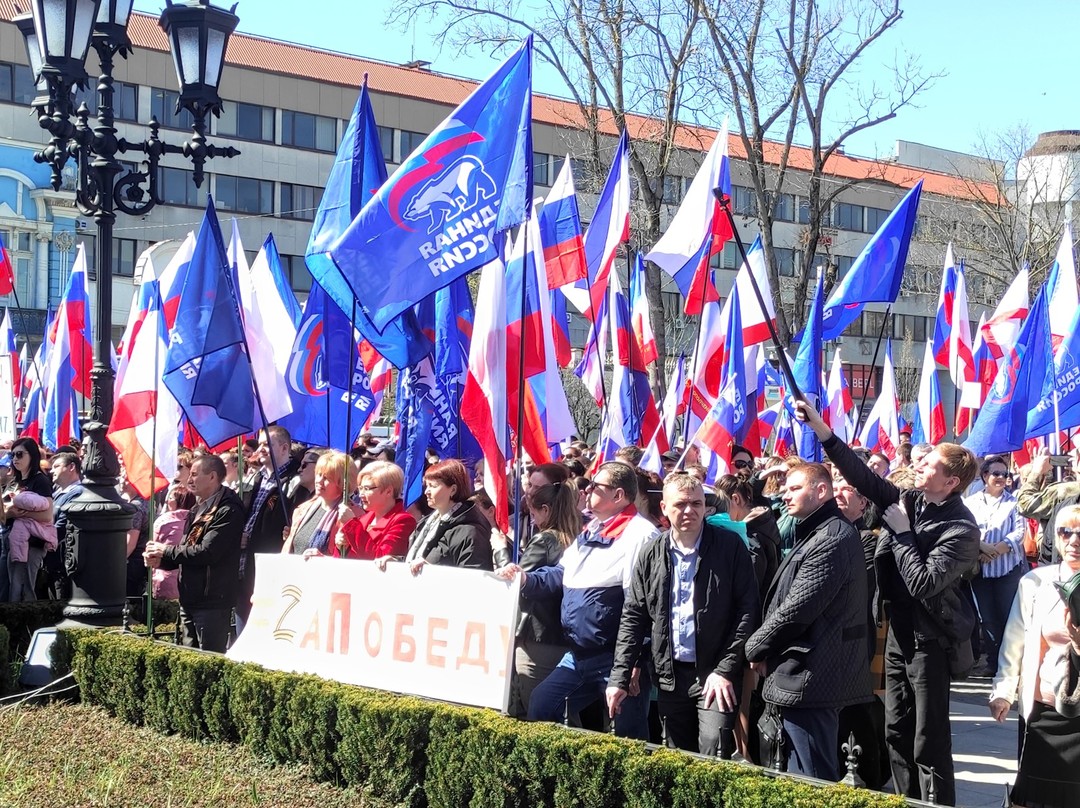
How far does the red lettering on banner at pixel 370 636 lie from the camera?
7316mm

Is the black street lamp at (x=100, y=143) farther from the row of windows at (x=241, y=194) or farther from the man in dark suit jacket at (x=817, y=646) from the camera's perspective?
the row of windows at (x=241, y=194)

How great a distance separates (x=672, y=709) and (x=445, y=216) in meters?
3.09

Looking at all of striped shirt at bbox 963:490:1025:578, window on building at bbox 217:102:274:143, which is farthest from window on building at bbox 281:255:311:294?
striped shirt at bbox 963:490:1025:578

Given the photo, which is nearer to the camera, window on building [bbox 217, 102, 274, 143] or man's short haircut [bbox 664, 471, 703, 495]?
man's short haircut [bbox 664, 471, 703, 495]

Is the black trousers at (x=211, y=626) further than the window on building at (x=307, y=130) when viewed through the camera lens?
No

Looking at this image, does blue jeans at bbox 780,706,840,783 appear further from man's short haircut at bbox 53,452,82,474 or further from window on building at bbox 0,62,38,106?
window on building at bbox 0,62,38,106

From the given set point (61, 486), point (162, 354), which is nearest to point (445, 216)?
point (162, 354)

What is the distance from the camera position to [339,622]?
754cm

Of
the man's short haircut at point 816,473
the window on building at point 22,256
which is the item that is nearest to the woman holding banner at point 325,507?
the man's short haircut at point 816,473

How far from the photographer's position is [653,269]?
27.0 m

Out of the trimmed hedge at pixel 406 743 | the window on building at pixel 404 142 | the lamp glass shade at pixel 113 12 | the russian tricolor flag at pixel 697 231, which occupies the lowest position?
the trimmed hedge at pixel 406 743

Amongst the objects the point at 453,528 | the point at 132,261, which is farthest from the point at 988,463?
the point at 132,261

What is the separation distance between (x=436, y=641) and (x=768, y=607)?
1.80 metres

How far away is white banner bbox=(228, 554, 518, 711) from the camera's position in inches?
267
